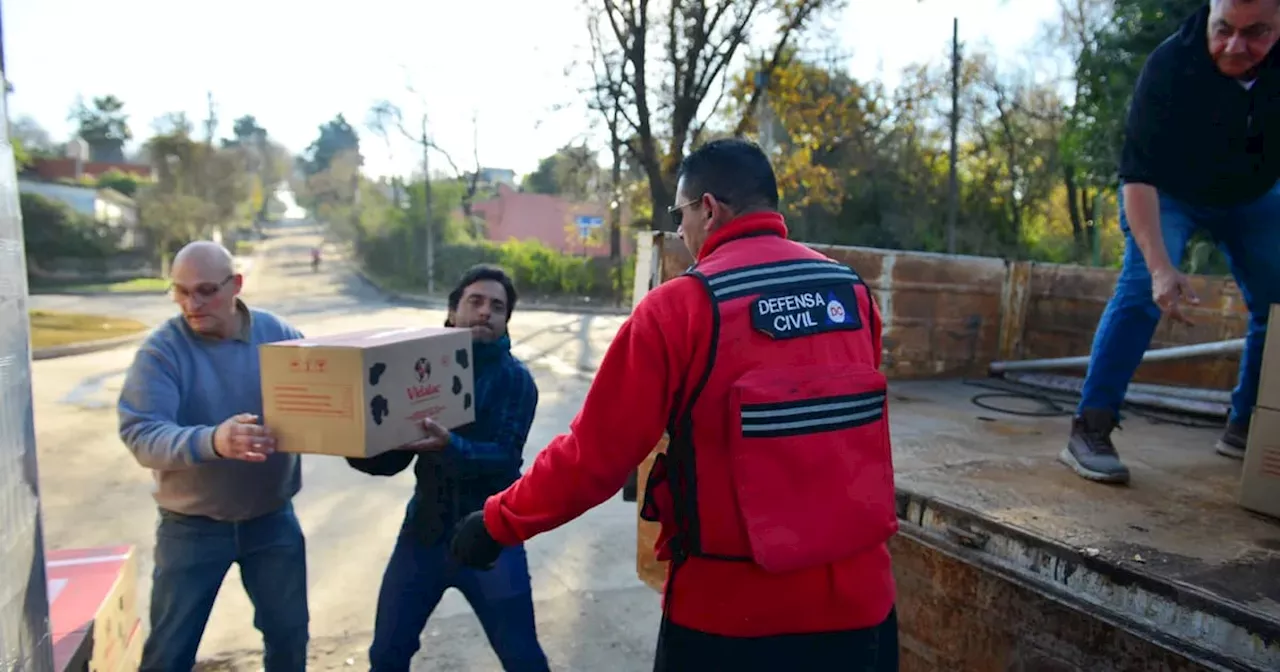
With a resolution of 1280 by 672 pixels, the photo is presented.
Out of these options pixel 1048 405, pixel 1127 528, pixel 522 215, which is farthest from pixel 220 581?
pixel 522 215

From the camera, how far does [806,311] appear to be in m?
1.42

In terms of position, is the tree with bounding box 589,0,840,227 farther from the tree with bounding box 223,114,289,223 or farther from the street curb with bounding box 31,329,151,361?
the tree with bounding box 223,114,289,223

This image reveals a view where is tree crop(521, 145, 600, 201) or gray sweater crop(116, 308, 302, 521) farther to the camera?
tree crop(521, 145, 600, 201)

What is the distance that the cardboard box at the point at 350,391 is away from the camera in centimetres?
197

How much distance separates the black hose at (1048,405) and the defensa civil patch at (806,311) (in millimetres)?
2194

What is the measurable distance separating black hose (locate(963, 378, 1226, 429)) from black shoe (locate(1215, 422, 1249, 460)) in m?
0.59

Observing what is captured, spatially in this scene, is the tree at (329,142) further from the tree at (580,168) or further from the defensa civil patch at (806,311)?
the defensa civil patch at (806,311)

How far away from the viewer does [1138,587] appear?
154 cm

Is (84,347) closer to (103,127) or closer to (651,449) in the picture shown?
(651,449)

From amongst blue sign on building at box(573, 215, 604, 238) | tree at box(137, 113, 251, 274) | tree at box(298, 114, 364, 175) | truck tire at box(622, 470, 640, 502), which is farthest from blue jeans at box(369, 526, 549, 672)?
tree at box(298, 114, 364, 175)

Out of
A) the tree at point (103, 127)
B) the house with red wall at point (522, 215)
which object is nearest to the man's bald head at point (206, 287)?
the house with red wall at point (522, 215)

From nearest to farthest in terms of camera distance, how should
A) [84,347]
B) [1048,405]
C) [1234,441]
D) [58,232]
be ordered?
[1234,441] < [1048,405] < [84,347] < [58,232]

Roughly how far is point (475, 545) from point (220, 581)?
1.23m

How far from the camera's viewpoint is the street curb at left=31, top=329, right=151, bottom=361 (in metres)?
12.0
